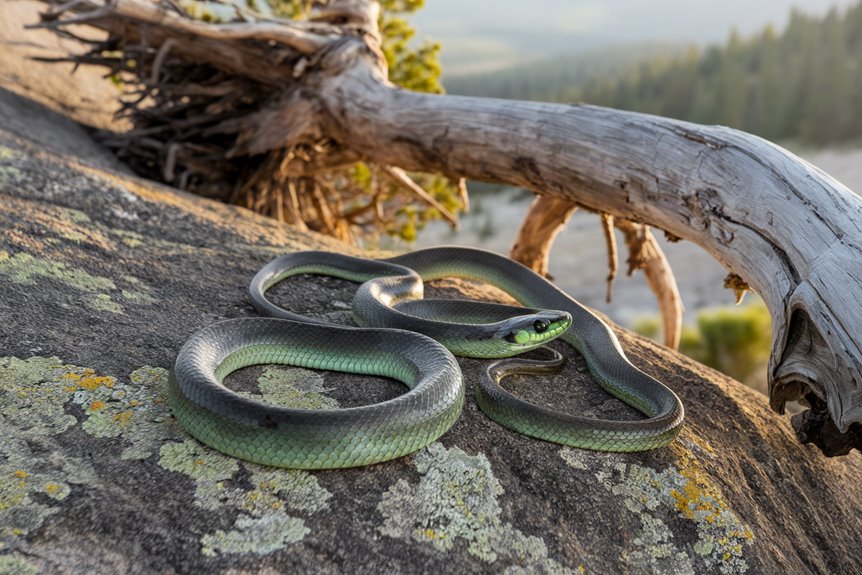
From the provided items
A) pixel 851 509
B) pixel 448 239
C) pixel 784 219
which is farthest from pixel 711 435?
pixel 448 239

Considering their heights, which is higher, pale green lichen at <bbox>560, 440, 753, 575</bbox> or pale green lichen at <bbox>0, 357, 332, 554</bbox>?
pale green lichen at <bbox>0, 357, 332, 554</bbox>

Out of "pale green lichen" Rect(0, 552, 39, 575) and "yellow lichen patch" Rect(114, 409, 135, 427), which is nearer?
"pale green lichen" Rect(0, 552, 39, 575)

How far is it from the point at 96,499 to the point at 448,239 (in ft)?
111

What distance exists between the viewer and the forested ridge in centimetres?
3816

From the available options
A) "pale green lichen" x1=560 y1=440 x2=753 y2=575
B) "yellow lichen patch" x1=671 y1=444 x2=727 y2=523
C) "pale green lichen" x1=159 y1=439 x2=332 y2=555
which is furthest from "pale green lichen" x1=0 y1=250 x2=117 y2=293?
"yellow lichen patch" x1=671 y1=444 x2=727 y2=523

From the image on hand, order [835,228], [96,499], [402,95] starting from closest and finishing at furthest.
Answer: [96,499] → [835,228] → [402,95]

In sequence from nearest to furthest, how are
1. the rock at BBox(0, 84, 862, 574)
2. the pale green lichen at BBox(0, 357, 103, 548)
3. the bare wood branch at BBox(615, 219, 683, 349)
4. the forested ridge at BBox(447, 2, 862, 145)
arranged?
1. the pale green lichen at BBox(0, 357, 103, 548)
2. the rock at BBox(0, 84, 862, 574)
3. the bare wood branch at BBox(615, 219, 683, 349)
4. the forested ridge at BBox(447, 2, 862, 145)

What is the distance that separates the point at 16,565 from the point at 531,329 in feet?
9.73

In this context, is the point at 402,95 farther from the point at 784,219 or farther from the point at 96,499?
the point at 96,499

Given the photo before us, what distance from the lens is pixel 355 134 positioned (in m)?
7.73

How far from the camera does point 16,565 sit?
2.40m

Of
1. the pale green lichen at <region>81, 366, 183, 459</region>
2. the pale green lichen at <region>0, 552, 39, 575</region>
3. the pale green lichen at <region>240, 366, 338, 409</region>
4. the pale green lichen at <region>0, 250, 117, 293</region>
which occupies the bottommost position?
the pale green lichen at <region>240, 366, 338, 409</region>

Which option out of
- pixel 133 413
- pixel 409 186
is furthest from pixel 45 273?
pixel 409 186

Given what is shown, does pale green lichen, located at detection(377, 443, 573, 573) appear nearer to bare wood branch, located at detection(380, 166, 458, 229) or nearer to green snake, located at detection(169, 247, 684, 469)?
green snake, located at detection(169, 247, 684, 469)
